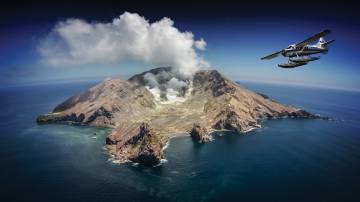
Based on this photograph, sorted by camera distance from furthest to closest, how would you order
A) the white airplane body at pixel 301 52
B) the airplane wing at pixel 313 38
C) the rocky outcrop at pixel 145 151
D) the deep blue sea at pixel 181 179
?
1. the rocky outcrop at pixel 145 151
2. the deep blue sea at pixel 181 179
3. the white airplane body at pixel 301 52
4. the airplane wing at pixel 313 38

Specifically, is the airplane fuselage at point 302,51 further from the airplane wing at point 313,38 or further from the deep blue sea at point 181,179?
the deep blue sea at point 181,179

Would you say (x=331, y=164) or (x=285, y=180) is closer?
(x=285, y=180)

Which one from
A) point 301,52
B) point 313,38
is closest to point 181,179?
point 301,52

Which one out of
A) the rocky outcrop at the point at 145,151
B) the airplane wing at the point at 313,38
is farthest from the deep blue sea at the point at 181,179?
the airplane wing at the point at 313,38

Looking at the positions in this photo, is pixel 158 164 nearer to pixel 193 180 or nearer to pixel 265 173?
pixel 193 180

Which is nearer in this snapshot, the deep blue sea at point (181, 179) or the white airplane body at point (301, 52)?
the white airplane body at point (301, 52)

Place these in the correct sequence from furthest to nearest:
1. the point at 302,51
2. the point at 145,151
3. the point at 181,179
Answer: the point at 145,151
the point at 181,179
the point at 302,51

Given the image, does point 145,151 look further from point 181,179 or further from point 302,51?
point 302,51

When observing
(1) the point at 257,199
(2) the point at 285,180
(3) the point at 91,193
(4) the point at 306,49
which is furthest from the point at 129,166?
(4) the point at 306,49
